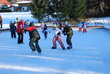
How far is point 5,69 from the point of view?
6.98m

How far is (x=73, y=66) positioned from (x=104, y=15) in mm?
42964

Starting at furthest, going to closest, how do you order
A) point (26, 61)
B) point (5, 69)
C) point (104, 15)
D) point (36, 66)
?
point (104, 15) < point (26, 61) < point (36, 66) < point (5, 69)

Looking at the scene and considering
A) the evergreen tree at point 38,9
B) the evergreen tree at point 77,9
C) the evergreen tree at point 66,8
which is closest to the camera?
the evergreen tree at point 66,8

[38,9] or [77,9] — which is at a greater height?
[38,9]

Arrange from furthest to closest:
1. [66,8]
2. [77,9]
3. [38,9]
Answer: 1. [77,9]
2. [38,9]
3. [66,8]

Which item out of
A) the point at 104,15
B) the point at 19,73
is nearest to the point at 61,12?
the point at 104,15

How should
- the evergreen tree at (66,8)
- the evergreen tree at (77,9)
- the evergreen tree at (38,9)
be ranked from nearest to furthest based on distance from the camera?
the evergreen tree at (66,8)
the evergreen tree at (38,9)
the evergreen tree at (77,9)

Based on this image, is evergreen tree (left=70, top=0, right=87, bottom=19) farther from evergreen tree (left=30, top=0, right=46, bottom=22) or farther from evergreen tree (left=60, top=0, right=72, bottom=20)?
evergreen tree (left=30, top=0, right=46, bottom=22)

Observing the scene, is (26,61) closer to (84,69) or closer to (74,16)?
(84,69)

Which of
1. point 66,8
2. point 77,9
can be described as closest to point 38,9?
point 66,8

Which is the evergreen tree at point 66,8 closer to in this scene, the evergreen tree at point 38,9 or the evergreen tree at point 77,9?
the evergreen tree at point 77,9

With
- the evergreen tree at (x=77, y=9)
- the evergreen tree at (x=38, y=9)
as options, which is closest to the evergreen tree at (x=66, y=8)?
the evergreen tree at (x=77, y=9)

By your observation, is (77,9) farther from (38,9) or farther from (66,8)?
(38,9)

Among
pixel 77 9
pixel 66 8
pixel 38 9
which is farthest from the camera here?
pixel 77 9
